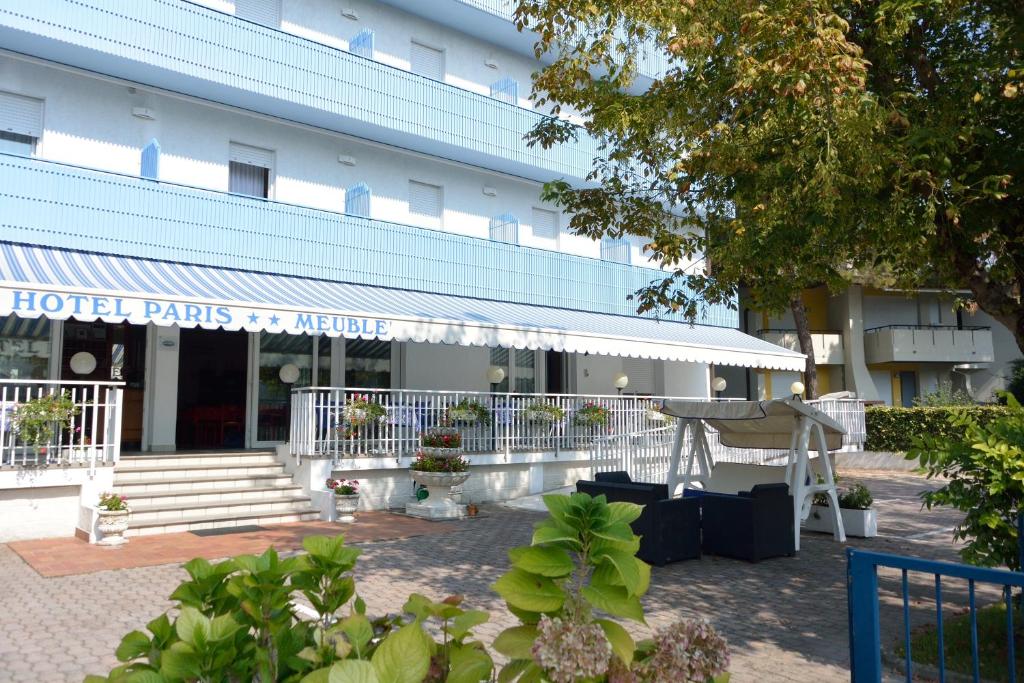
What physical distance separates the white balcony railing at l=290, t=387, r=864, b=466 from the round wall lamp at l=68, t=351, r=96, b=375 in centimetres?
400

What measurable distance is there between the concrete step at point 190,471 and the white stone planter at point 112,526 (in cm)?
155

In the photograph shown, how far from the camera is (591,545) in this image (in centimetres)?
170

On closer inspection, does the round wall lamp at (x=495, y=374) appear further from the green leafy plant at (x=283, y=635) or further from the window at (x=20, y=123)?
the green leafy plant at (x=283, y=635)

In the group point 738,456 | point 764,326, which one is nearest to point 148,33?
point 738,456

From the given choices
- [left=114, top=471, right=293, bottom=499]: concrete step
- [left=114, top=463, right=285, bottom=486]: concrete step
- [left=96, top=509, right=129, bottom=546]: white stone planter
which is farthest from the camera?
[left=114, top=463, right=285, bottom=486]: concrete step

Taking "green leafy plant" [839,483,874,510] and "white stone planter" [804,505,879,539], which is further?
"green leafy plant" [839,483,874,510]

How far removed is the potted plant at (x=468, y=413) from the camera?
1543 cm

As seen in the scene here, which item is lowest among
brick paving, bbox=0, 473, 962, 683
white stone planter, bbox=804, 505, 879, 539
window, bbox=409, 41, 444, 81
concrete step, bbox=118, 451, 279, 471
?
brick paving, bbox=0, 473, 962, 683

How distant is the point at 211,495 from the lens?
42.1ft

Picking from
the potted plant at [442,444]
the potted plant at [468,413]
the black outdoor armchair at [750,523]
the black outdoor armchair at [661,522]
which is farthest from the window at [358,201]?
the black outdoor armchair at [750,523]

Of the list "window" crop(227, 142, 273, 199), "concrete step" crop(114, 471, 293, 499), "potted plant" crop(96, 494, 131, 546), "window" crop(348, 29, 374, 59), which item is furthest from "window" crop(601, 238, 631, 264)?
"potted plant" crop(96, 494, 131, 546)

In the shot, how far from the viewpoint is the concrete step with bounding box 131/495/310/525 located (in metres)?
11.8

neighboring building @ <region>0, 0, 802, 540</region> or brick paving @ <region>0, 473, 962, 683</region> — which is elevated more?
neighboring building @ <region>0, 0, 802, 540</region>

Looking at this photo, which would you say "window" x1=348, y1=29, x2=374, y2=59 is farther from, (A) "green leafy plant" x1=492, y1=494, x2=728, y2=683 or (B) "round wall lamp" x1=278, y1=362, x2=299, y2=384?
(A) "green leafy plant" x1=492, y1=494, x2=728, y2=683
